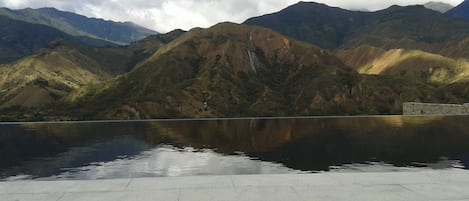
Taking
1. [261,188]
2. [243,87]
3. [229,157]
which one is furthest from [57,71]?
[261,188]

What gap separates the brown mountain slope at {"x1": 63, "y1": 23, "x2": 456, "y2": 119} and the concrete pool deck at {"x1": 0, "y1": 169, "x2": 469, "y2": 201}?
69112 millimetres

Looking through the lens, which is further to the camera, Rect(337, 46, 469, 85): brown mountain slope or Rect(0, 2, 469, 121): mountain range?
Rect(337, 46, 469, 85): brown mountain slope

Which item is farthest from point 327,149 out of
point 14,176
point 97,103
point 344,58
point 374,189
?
point 344,58

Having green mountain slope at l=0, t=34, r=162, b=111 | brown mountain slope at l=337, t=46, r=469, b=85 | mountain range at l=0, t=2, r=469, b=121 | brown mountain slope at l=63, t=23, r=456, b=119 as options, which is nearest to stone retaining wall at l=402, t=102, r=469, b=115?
mountain range at l=0, t=2, r=469, b=121

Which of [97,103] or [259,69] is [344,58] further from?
[97,103]

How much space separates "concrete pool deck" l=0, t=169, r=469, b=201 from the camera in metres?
8.16

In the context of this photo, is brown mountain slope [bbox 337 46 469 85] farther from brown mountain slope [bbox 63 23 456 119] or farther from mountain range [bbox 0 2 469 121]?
brown mountain slope [bbox 63 23 456 119]

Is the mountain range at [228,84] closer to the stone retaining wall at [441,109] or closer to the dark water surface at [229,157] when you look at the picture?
the stone retaining wall at [441,109]

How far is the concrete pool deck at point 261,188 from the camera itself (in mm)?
8164

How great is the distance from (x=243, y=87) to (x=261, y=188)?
83896mm

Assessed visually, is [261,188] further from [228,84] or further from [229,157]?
[228,84]

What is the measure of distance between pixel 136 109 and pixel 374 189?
72.9 metres

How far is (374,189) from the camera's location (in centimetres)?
874

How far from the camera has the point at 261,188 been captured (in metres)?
8.85
